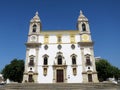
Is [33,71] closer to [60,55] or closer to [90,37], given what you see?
[60,55]

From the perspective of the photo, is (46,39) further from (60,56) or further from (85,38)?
(85,38)

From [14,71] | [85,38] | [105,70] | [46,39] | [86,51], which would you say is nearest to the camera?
[86,51]

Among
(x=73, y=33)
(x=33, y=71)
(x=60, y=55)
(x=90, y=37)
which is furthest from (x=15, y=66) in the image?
(x=90, y=37)

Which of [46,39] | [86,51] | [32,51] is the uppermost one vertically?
[46,39]

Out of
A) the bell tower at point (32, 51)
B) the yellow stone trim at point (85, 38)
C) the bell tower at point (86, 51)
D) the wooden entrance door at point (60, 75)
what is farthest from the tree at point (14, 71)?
the yellow stone trim at point (85, 38)

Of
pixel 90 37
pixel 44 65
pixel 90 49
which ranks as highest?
pixel 90 37

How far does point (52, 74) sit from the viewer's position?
35.9m

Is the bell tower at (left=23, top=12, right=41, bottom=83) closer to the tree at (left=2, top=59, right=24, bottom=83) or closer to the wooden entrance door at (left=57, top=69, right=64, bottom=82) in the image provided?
the wooden entrance door at (left=57, top=69, right=64, bottom=82)

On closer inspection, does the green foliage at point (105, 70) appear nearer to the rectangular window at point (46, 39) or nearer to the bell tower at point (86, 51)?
the bell tower at point (86, 51)

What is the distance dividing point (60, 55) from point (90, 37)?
807 cm

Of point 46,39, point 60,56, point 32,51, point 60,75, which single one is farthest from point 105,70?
point 32,51

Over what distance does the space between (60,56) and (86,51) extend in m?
5.75

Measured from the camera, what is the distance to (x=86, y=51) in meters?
37.6

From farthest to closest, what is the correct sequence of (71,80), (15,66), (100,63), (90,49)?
(100,63) < (15,66) < (90,49) < (71,80)
